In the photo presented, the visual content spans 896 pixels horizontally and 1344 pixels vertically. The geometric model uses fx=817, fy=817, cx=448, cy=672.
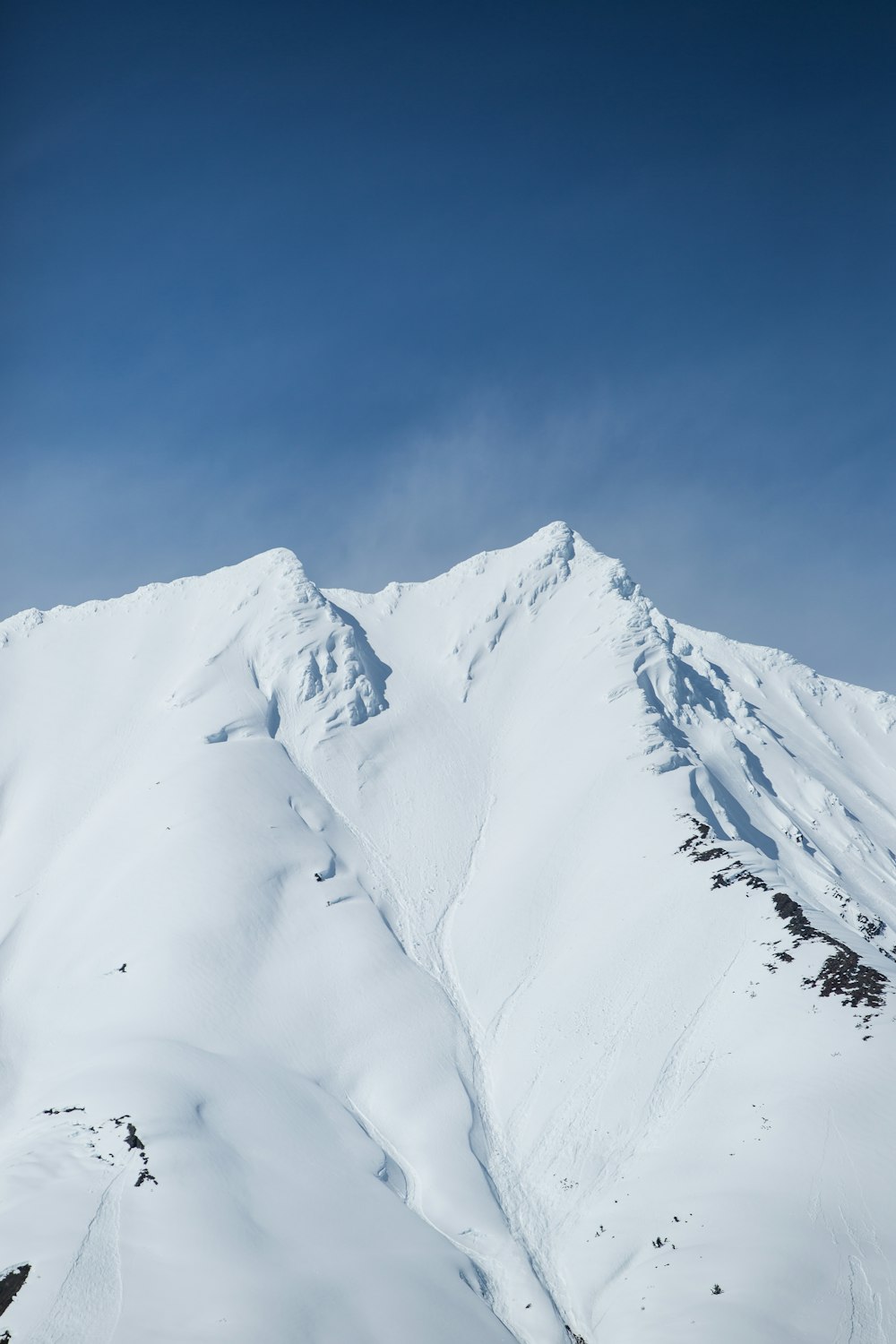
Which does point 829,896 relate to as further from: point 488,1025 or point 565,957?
point 488,1025

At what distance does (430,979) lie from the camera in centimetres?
8125

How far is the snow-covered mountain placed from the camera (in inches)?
1592

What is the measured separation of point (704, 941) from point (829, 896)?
4274cm

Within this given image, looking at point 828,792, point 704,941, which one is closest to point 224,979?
point 704,941

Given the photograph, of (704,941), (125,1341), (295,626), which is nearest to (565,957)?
(704,941)

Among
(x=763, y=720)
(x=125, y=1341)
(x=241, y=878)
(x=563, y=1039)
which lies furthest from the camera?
(x=763, y=720)

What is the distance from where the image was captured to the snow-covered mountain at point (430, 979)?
40.4 metres

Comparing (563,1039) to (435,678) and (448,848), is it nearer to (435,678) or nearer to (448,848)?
(448,848)

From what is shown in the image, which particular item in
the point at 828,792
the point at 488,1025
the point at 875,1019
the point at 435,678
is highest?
the point at 435,678

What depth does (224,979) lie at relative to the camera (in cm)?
7619

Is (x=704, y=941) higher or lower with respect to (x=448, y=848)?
lower

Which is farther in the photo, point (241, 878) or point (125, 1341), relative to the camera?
point (241, 878)

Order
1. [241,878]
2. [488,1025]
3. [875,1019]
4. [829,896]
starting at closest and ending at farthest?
[875,1019] < [488,1025] < [241,878] < [829,896]

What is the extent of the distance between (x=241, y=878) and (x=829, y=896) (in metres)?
71.5
